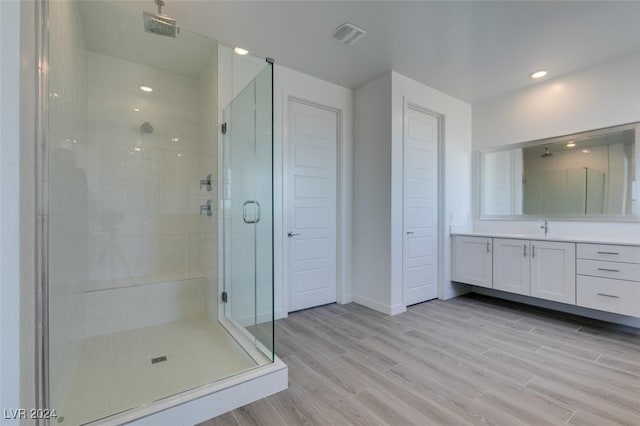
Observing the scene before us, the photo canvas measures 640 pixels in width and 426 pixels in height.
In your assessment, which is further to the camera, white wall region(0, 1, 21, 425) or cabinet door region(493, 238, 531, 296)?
cabinet door region(493, 238, 531, 296)

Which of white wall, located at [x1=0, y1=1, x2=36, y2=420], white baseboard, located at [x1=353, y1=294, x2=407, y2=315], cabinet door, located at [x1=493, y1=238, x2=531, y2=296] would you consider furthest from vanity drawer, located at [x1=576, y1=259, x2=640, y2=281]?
white wall, located at [x1=0, y1=1, x2=36, y2=420]

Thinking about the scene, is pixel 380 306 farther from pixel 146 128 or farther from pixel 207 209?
pixel 146 128

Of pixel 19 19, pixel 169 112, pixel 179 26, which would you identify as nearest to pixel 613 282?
pixel 19 19

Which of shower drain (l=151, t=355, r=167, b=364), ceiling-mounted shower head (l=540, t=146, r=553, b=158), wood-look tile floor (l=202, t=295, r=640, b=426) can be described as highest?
ceiling-mounted shower head (l=540, t=146, r=553, b=158)

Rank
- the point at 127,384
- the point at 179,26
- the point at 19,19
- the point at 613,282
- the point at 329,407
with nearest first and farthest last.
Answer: the point at 19,19 → the point at 329,407 → the point at 127,384 → the point at 179,26 → the point at 613,282

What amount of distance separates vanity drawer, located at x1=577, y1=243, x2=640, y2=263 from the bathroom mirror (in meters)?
0.50

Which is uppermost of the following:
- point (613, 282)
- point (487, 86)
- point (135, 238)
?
point (487, 86)

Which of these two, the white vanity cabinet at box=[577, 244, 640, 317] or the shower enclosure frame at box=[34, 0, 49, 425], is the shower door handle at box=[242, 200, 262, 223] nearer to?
the shower enclosure frame at box=[34, 0, 49, 425]

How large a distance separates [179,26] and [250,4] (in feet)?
2.32

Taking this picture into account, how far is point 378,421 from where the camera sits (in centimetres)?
148

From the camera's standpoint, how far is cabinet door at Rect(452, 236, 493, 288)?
3365 millimetres

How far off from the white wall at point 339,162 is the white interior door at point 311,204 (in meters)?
0.09

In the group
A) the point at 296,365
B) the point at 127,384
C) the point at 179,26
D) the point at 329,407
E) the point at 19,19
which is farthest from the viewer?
the point at 179,26

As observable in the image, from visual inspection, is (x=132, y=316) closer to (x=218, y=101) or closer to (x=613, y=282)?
(x=218, y=101)
